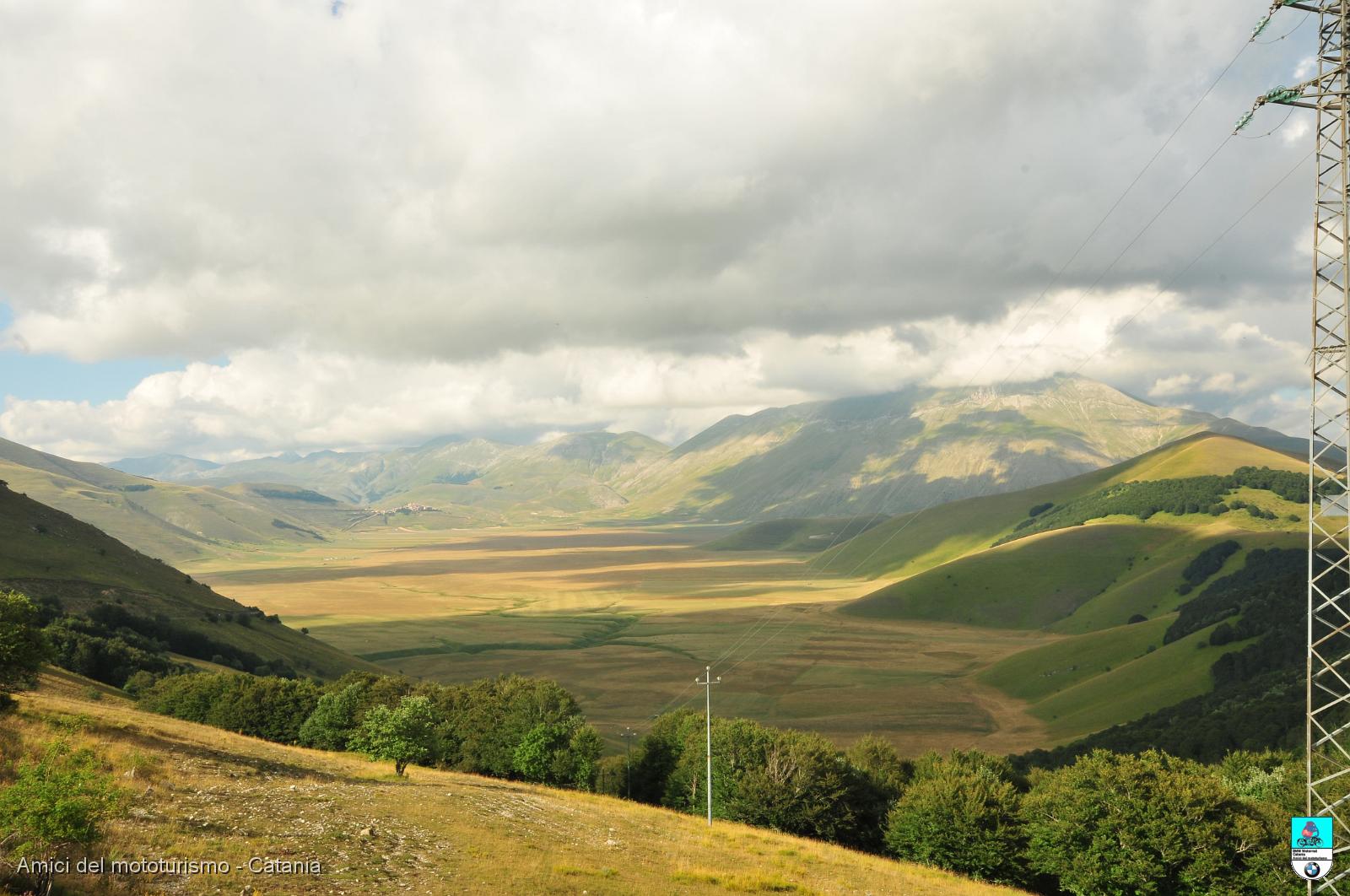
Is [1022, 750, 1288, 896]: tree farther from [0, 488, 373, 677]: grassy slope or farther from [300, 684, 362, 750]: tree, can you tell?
[0, 488, 373, 677]: grassy slope

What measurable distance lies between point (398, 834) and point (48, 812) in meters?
Result: 14.6

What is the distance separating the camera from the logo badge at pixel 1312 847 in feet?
96.1

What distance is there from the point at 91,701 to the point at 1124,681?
144m

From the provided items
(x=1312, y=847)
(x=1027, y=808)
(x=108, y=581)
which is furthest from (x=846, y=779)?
(x=108, y=581)

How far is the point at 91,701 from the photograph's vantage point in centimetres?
6353

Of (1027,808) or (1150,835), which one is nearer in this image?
(1150,835)

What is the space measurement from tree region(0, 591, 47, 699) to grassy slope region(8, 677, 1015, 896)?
7.11 feet

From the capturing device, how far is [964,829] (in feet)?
178

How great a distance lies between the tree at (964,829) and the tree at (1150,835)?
77.4 inches

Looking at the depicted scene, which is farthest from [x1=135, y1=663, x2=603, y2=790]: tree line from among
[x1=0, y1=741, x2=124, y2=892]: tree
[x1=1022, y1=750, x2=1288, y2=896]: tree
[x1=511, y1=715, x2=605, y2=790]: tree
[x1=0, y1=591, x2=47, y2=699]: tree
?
[x1=0, y1=741, x2=124, y2=892]: tree

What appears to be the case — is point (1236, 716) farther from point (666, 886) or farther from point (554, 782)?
point (666, 886)

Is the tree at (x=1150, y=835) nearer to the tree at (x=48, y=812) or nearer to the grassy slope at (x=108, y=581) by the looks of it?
the tree at (x=48, y=812)

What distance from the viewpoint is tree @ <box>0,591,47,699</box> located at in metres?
41.6

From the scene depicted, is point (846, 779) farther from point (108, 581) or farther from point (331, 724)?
point (108, 581)
